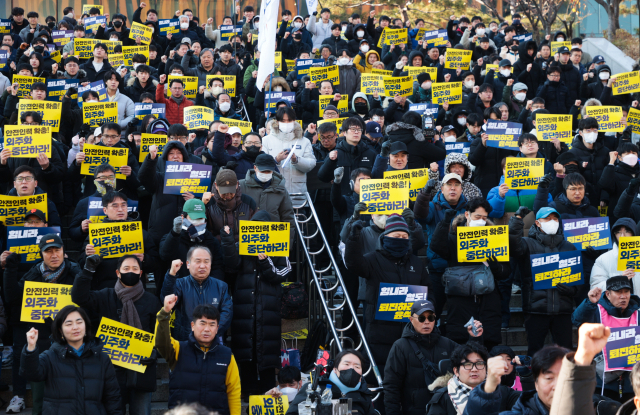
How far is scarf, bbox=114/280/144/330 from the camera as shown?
23.4ft

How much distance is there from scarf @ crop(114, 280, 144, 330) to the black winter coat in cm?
66

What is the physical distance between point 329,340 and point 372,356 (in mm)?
533

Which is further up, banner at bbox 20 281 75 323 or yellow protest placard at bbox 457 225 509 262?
yellow protest placard at bbox 457 225 509 262

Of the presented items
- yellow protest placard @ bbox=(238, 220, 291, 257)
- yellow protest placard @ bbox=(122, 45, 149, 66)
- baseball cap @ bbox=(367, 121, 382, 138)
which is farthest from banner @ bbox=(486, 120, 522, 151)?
yellow protest placard @ bbox=(122, 45, 149, 66)

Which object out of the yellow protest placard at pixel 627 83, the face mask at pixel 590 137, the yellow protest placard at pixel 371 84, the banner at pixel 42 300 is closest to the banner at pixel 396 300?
the banner at pixel 42 300

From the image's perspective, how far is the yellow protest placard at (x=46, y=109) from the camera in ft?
36.0

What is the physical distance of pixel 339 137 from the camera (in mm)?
10398

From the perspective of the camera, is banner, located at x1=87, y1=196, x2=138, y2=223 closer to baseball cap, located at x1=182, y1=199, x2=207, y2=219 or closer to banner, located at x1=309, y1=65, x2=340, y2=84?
baseball cap, located at x1=182, y1=199, x2=207, y2=219

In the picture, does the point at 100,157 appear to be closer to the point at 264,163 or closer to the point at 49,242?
the point at 264,163

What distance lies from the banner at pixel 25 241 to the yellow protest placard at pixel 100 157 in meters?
1.66

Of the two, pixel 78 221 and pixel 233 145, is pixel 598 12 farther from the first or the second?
pixel 78 221

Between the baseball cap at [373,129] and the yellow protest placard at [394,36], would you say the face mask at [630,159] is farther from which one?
the yellow protest placard at [394,36]

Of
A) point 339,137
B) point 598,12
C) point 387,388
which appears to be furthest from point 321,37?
point 387,388

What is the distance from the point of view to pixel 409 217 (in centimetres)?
824
